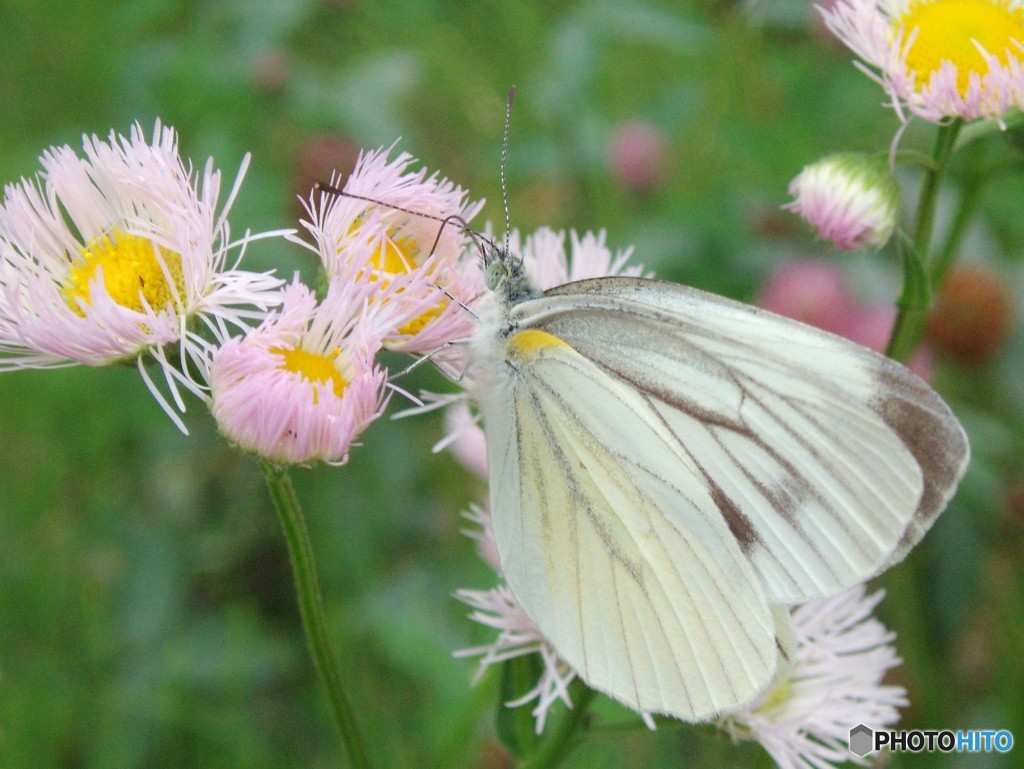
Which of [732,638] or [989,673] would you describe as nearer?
[732,638]

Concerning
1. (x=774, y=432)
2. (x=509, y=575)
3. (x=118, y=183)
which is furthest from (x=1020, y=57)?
(x=118, y=183)

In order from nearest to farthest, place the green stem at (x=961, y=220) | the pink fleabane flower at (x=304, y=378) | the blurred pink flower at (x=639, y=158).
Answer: the pink fleabane flower at (x=304, y=378)
the green stem at (x=961, y=220)
the blurred pink flower at (x=639, y=158)

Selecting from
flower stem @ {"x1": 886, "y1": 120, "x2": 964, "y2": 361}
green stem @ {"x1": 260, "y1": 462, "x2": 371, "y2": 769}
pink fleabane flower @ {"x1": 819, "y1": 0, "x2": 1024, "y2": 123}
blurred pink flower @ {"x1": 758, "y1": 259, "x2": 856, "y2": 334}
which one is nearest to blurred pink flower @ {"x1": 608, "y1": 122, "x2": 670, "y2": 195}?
blurred pink flower @ {"x1": 758, "y1": 259, "x2": 856, "y2": 334}

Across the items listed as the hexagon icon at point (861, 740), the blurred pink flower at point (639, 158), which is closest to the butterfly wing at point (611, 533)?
the hexagon icon at point (861, 740)

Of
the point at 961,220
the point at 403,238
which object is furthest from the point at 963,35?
the point at 403,238

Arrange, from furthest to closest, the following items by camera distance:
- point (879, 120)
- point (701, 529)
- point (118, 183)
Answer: point (879, 120) → point (701, 529) → point (118, 183)

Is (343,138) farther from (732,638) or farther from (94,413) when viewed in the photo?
(732,638)

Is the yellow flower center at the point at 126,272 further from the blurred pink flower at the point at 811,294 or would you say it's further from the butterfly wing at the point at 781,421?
the blurred pink flower at the point at 811,294
